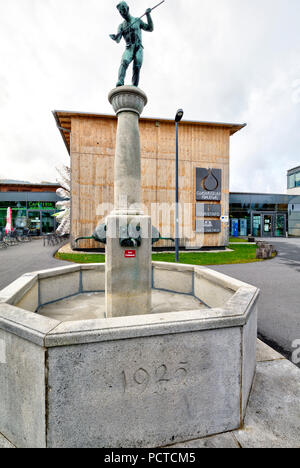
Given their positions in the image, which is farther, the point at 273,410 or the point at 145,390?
the point at 273,410

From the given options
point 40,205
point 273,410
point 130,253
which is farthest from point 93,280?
point 40,205

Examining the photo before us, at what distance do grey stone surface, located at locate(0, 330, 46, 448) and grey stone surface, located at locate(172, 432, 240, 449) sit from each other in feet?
4.20

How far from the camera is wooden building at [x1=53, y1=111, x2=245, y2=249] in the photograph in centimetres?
1588

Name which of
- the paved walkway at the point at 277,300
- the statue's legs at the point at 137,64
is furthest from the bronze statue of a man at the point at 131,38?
the paved walkway at the point at 277,300

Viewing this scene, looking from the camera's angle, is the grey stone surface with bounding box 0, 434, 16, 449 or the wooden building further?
the wooden building

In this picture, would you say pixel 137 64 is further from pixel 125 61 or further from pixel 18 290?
pixel 18 290

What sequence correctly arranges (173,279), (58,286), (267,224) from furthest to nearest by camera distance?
1. (267,224)
2. (173,279)
3. (58,286)

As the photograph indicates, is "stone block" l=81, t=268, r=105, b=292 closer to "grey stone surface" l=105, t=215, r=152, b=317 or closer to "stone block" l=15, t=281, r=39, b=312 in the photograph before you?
"stone block" l=15, t=281, r=39, b=312

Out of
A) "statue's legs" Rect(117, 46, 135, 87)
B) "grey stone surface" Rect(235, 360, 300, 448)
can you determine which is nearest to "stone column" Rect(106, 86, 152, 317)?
"statue's legs" Rect(117, 46, 135, 87)

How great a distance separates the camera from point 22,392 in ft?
6.40

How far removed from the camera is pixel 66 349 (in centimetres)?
181

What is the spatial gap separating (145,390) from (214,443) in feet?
2.88

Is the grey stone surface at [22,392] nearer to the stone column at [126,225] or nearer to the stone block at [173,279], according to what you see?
the stone column at [126,225]

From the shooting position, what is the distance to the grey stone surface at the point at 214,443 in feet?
6.67
